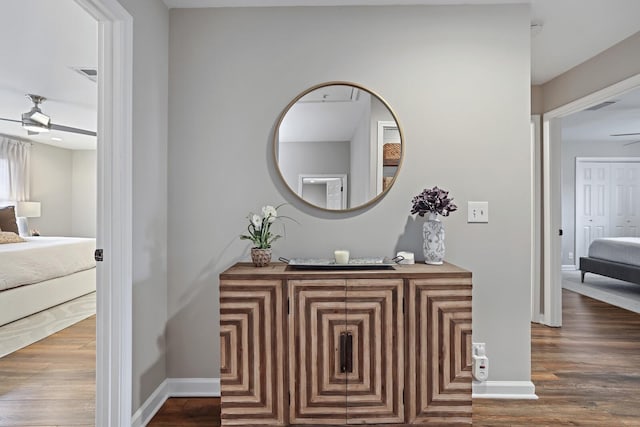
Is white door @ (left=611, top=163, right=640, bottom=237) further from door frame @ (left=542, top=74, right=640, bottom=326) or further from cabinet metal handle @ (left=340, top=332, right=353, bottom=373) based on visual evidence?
cabinet metal handle @ (left=340, top=332, right=353, bottom=373)

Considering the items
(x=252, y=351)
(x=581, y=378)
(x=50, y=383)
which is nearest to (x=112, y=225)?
(x=252, y=351)

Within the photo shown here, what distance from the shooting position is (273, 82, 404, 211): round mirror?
2455 mm

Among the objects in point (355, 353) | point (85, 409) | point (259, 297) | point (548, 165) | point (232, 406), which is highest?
point (548, 165)

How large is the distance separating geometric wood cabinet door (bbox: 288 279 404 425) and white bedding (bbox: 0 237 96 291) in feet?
10.8

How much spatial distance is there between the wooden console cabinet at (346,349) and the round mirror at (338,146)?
64 cm

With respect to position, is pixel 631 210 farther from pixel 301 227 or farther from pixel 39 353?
pixel 39 353

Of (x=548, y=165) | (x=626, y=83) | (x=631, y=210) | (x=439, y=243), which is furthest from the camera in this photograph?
(x=631, y=210)

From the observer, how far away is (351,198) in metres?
2.46

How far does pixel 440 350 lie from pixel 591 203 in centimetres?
764

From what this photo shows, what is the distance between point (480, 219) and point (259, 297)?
1425 millimetres

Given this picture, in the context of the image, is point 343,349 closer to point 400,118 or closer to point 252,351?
point 252,351

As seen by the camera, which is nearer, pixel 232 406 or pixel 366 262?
pixel 232 406

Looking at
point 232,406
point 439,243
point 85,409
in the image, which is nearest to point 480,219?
point 439,243

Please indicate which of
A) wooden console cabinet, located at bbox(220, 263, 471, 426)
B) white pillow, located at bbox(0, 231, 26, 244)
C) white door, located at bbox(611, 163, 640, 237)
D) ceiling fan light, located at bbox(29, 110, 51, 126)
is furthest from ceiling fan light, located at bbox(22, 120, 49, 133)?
white door, located at bbox(611, 163, 640, 237)
